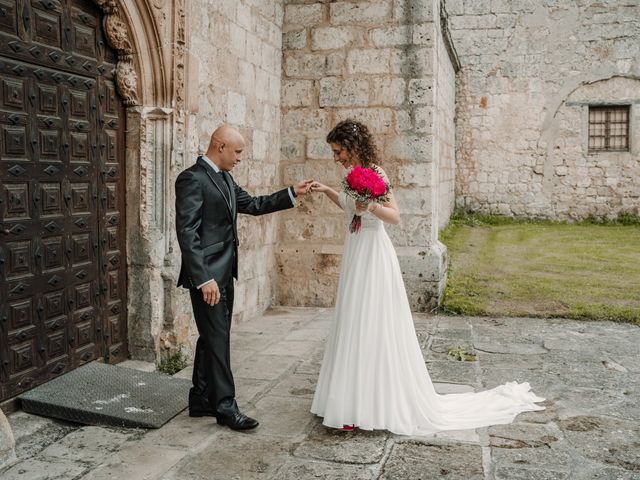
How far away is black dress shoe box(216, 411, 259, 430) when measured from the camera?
3.91 meters

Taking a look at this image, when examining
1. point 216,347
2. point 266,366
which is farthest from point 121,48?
point 266,366

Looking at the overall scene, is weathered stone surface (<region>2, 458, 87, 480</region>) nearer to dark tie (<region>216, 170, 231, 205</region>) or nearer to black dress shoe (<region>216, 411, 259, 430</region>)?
black dress shoe (<region>216, 411, 259, 430</region>)

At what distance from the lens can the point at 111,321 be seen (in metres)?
4.95

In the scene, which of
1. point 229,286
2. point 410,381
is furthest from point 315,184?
point 410,381

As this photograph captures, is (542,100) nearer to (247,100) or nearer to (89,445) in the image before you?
(247,100)

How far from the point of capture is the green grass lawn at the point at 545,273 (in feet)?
24.3

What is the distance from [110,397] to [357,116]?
4.55 meters

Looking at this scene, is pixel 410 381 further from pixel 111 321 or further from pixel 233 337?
pixel 233 337

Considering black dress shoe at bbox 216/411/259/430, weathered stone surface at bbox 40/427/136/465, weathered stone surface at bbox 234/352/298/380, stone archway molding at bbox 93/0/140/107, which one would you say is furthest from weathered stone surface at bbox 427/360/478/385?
stone archway molding at bbox 93/0/140/107

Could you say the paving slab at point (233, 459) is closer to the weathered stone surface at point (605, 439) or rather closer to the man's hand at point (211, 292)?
the man's hand at point (211, 292)

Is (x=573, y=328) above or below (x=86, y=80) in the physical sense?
below

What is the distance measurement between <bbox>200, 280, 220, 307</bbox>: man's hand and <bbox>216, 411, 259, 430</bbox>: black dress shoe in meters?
0.68

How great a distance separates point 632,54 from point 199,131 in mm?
12957

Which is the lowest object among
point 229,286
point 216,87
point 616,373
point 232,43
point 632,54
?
point 616,373
